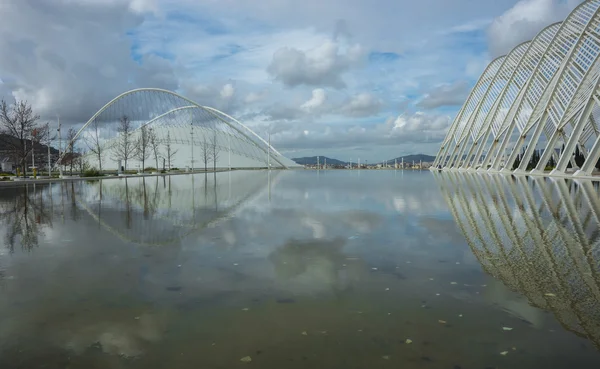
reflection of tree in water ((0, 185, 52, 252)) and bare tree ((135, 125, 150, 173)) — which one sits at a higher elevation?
bare tree ((135, 125, 150, 173))

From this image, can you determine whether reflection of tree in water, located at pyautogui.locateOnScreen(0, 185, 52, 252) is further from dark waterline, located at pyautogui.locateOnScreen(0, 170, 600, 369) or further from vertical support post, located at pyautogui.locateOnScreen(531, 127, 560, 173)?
vertical support post, located at pyautogui.locateOnScreen(531, 127, 560, 173)

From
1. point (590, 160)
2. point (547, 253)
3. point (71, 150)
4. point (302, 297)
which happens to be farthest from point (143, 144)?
point (302, 297)

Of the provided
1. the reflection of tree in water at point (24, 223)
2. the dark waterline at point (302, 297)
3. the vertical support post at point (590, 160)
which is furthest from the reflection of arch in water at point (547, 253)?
the vertical support post at point (590, 160)

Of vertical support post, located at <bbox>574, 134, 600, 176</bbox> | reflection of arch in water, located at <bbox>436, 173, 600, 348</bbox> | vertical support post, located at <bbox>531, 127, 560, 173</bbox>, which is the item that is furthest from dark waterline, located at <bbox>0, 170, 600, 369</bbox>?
vertical support post, located at <bbox>531, 127, 560, 173</bbox>

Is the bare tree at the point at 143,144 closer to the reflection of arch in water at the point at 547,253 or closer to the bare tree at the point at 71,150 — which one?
the bare tree at the point at 71,150

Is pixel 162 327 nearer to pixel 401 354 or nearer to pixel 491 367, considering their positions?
pixel 401 354

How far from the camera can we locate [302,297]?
5.77 m

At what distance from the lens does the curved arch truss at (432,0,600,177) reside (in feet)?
120

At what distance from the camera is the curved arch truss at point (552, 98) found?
36.6 metres

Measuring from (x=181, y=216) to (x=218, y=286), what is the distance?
345 inches

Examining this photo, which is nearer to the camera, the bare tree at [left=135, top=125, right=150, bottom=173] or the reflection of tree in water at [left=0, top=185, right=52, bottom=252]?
the reflection of tree in water at [left=0, top=185, right=52, bottom=252]

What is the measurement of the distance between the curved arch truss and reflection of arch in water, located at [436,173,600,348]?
2137 centimetres

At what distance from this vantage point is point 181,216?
14508 millimetres

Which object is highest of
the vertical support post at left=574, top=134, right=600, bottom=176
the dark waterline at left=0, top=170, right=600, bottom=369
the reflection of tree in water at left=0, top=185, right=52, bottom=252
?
the vertical support post at left=574, top=134, right=600, bottom=176
